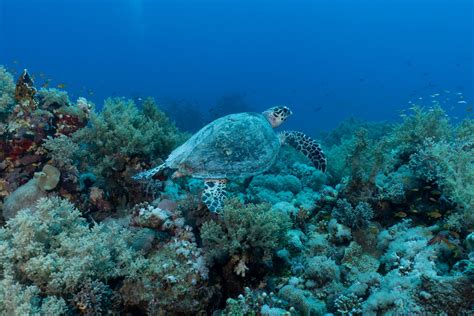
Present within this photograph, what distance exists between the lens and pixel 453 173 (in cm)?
414

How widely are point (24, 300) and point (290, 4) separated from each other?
14928cm

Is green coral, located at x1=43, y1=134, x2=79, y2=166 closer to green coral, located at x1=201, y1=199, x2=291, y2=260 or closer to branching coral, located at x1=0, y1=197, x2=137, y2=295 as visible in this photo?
branching coral, located at x1=0, y1=197, x2=137, y2=295

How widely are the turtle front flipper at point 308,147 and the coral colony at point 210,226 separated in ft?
0.19

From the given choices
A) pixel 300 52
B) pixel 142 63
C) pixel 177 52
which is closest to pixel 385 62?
pixel 300 52

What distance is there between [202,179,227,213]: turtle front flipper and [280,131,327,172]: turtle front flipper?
2410 mm

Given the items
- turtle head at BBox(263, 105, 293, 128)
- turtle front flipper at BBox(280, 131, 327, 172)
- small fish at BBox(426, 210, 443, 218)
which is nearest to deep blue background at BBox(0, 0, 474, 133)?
turtle head at BBox(263, 105, 293, 128)

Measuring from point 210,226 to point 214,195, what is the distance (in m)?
0.90

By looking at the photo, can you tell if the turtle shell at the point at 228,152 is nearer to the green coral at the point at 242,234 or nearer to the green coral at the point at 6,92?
the green coral at the point at 242,234

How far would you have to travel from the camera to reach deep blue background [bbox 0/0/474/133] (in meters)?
85.8

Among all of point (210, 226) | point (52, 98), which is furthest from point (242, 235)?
point (52, 98)

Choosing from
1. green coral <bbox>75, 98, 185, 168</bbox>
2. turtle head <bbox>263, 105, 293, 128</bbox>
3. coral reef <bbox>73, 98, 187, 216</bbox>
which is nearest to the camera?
coral reef <bbox>73, 98, 187, 216</bbox>

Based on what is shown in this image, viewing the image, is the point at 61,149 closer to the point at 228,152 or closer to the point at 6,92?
the point at 6,92

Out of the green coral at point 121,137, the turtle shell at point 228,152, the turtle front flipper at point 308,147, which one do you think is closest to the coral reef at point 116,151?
the green coral at point 121,137

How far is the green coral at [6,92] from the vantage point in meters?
5.68
